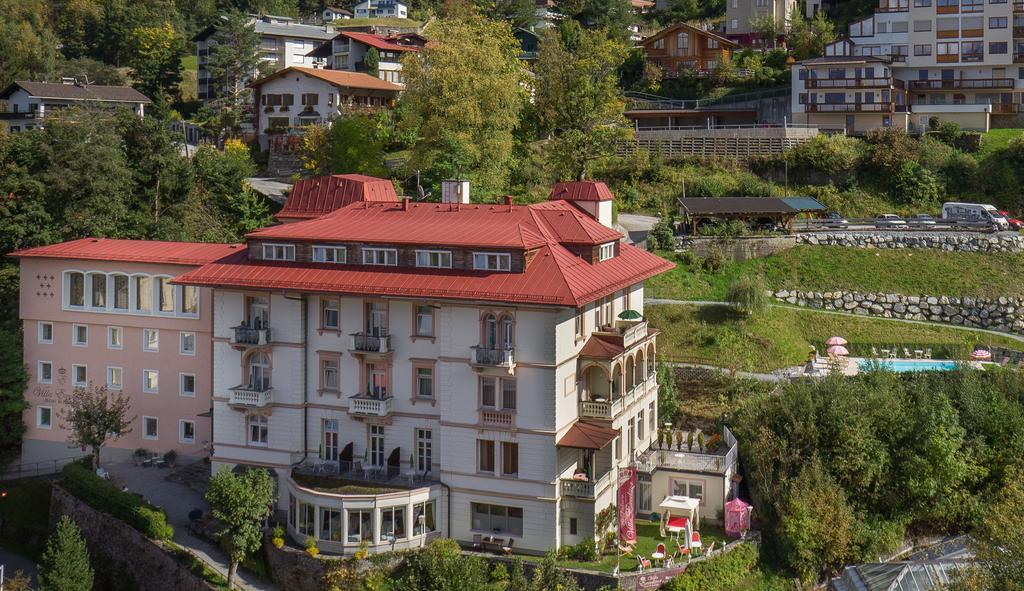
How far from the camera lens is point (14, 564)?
1720 inches

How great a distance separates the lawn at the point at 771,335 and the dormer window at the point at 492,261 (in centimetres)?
1565

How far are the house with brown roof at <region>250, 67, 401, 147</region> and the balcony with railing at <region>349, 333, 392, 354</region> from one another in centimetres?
4489

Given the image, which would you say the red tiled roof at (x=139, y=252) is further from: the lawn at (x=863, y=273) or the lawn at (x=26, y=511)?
the lawn at (x=863, y=273)

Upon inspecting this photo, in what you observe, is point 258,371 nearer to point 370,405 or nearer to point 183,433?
point 370,405

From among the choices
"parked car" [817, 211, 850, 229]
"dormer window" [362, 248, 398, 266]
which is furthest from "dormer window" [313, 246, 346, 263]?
"parked car" [817, 211, 850, 229]

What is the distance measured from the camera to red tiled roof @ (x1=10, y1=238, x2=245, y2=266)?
45.7 metres

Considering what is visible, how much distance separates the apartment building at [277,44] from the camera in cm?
10725

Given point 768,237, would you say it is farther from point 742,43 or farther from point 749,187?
point 742,43

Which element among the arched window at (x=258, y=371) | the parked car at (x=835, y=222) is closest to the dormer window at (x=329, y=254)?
the arched window at (x=258, y=371)

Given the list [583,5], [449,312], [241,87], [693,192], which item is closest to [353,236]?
[449,312]

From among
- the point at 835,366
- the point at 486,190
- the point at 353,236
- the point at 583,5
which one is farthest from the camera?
the point at 583,5

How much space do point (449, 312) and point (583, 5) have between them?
7730 centimetres

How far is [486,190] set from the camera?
62.2 m

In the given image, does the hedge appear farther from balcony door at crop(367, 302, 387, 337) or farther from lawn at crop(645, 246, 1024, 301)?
lawn at crop(645, 246, 1024, 301)
